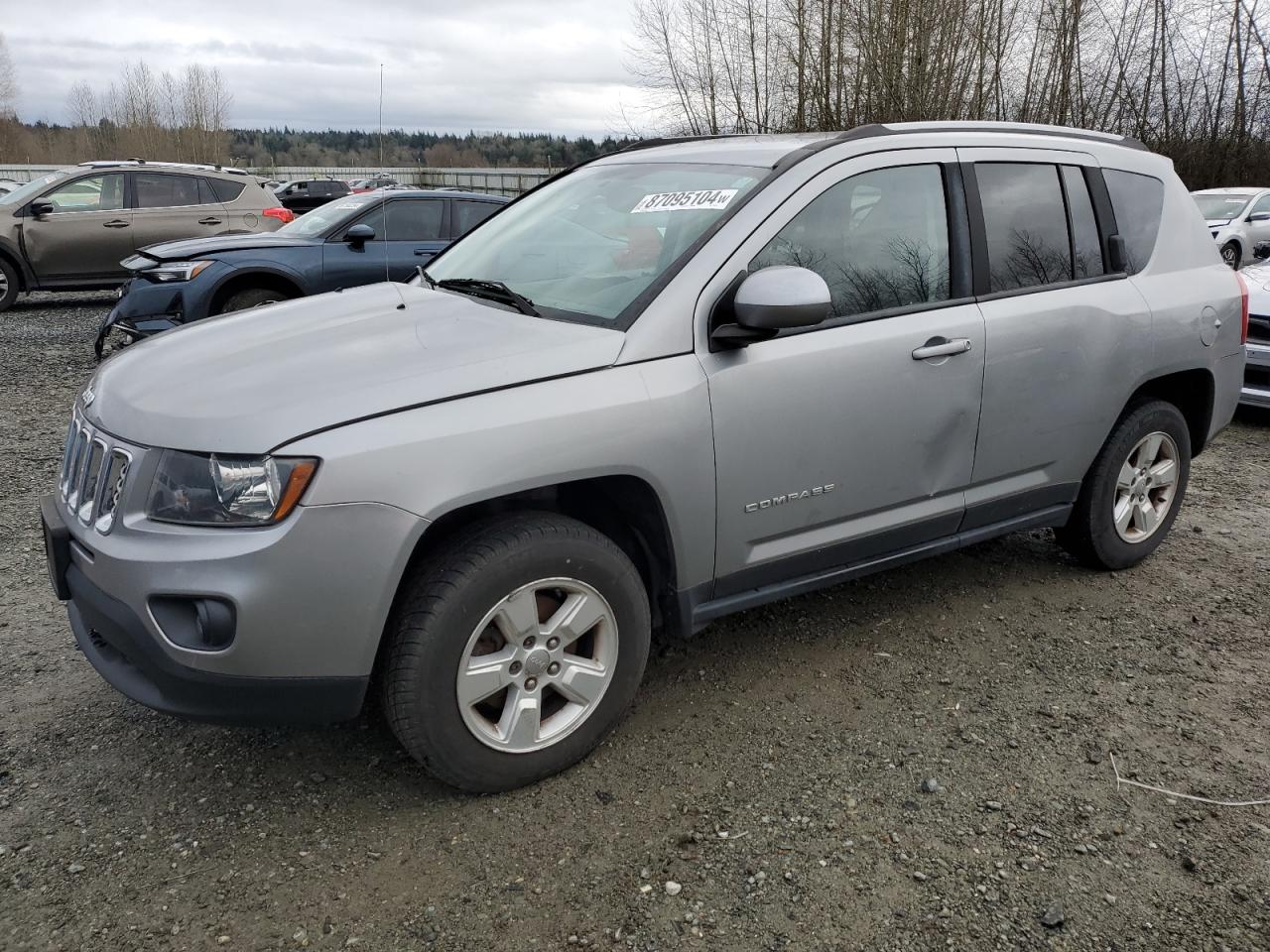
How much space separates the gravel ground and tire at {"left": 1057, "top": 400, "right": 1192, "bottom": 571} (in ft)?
1.19

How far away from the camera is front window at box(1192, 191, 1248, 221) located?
16038mm

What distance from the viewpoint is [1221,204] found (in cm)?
1633

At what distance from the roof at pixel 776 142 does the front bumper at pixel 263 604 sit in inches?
69.5

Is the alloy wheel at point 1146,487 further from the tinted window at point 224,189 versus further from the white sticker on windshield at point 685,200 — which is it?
the tinted window at point 224,189

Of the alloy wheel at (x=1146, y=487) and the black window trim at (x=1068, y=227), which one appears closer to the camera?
the black window trim at (x=1068, y=227)

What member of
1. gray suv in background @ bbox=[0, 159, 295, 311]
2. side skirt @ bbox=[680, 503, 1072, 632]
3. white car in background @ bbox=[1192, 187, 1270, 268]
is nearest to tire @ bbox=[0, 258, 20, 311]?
gray suv in background @ bbox=[0, 159, 295, 311]

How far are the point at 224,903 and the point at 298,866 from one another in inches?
7.6

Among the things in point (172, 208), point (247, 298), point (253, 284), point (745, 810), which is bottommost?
point (745, 810)

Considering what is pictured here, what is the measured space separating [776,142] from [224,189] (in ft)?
34.3

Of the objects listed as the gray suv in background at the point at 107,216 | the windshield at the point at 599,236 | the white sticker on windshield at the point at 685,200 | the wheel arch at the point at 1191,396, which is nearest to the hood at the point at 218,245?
the gray suv in background at the point at 107,216

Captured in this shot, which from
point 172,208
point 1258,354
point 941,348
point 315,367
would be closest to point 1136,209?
point 941,348

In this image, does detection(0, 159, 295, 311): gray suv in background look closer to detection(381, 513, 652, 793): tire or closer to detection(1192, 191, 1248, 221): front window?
detection(381, 513, 652, 793): tire

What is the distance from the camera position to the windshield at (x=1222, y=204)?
16.1m

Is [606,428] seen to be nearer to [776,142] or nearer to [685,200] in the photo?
[685,200]
